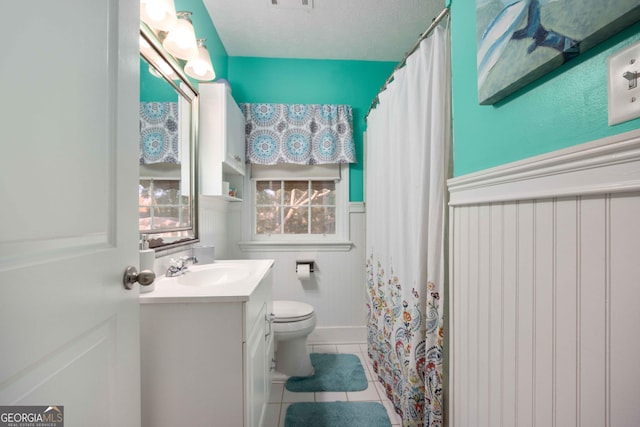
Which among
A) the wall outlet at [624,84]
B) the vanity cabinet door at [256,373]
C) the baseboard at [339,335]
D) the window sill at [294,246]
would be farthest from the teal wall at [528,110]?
the baseboard at [339,335]

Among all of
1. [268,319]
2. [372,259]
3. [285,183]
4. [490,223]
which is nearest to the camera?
[490,223]

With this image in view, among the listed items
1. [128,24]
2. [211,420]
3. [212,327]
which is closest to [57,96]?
[128,24]

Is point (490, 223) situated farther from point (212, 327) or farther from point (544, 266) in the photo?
point (212, 327)

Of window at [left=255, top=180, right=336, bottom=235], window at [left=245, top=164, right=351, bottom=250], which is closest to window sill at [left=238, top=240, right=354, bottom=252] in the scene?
window at [left=245, top=164, right=351, bottom=250]

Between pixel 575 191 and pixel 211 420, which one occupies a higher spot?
pixel 575 191

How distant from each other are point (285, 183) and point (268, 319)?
138cm

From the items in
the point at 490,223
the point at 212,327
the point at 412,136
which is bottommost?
the point at 212,327

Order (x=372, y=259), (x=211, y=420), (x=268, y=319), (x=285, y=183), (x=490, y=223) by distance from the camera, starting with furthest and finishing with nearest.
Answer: (x=285, y=183)
(x=372, y=259)
(x=268, y=319)
(x=211, y=420)
(x=490, y=223)

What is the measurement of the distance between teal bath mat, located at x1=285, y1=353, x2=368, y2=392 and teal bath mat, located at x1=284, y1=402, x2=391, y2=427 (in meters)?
0.14

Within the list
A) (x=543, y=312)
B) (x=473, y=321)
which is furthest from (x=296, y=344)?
(x=543, y=312)

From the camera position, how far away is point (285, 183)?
2.52 metres

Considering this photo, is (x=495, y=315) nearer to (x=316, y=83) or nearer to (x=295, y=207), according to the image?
(x=295, y=207)

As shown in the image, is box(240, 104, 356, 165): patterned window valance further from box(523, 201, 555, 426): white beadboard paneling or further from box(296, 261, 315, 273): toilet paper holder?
box(523, 201, 555, 426): white beadboard paneling

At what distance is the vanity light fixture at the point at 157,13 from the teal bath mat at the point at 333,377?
2.06 m
